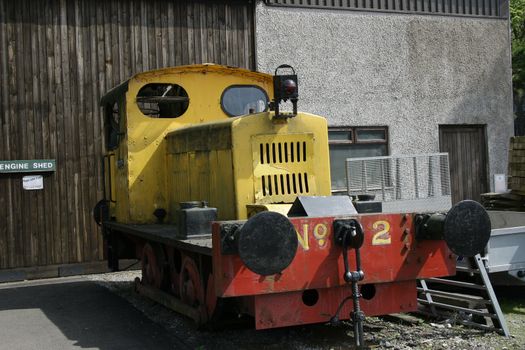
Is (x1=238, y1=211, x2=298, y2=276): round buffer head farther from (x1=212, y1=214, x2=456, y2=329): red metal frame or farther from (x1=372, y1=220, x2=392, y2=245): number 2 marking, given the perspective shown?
(x1=372, y1=220, x2=392, y2=245): number 2 marking

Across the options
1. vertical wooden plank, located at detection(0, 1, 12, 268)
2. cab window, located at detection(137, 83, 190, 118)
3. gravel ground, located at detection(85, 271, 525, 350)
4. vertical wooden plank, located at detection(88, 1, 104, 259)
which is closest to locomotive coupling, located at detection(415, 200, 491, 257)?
gravel ground, located at detection(85, 271, 525, 350)

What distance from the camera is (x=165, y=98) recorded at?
24.2 feet

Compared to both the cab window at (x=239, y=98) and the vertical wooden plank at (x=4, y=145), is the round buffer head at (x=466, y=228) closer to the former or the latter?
the cab window at (x=239, y=98)

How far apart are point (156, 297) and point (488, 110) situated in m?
9.08

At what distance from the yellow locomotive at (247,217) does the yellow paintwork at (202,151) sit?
13mm

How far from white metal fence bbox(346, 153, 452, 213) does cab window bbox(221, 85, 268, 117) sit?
4.42 metres

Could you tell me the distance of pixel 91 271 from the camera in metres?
10.4

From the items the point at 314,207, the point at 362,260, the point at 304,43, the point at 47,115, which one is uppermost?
the point at 304,43

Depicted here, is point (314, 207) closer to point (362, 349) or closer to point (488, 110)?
point (362, 349)

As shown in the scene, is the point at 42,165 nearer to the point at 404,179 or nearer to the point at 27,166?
the point at 27,166

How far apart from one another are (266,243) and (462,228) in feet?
5.19

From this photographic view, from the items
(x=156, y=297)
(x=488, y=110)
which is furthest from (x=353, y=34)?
(x=156, y=297)

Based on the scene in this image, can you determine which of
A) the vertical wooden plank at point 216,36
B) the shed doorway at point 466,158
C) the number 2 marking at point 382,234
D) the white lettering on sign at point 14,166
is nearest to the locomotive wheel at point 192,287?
the number 2 marking at point 382,234

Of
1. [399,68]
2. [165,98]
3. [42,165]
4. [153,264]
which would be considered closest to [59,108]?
[42,165]
